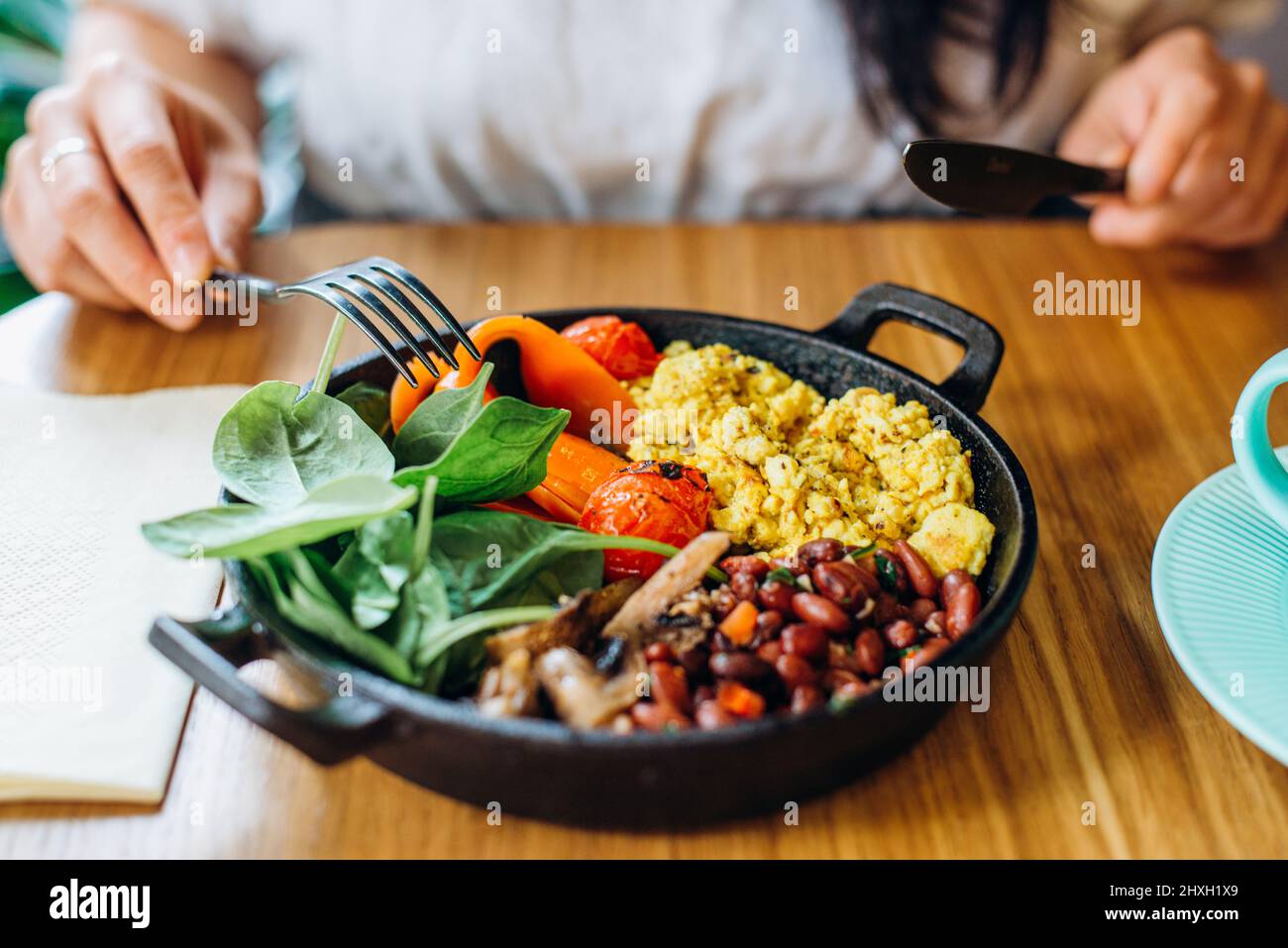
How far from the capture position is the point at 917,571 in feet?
3.16

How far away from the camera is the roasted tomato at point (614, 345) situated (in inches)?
48.4

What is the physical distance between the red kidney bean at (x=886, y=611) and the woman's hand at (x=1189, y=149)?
99 centimetres

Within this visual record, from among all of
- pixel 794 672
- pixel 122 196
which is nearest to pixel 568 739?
pixel 794 672

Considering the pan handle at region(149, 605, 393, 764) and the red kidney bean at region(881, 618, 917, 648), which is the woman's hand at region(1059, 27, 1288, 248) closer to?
the red kidney bean at region(881, 618, 917, 648)

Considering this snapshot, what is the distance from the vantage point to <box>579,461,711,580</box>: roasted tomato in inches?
39.3

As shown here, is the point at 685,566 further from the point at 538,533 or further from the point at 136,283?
the point at 136,283

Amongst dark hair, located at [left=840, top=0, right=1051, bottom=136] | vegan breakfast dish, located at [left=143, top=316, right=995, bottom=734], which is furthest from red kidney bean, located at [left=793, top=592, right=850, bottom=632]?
dark hair, located at [left=840, top=0, right=1051, bottom=136]

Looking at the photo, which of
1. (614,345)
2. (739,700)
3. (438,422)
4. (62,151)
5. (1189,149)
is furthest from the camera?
(1189,149)

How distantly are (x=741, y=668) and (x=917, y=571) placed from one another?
232 millimetres

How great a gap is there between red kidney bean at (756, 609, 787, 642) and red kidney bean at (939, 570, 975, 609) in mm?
165

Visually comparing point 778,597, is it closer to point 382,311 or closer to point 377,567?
point 377,567

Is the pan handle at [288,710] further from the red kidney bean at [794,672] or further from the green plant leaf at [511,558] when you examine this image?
the red kidney bean at [794,672]

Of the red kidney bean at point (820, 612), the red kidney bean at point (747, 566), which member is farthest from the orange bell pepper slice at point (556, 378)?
the red kidney bean at point (820, 612)
